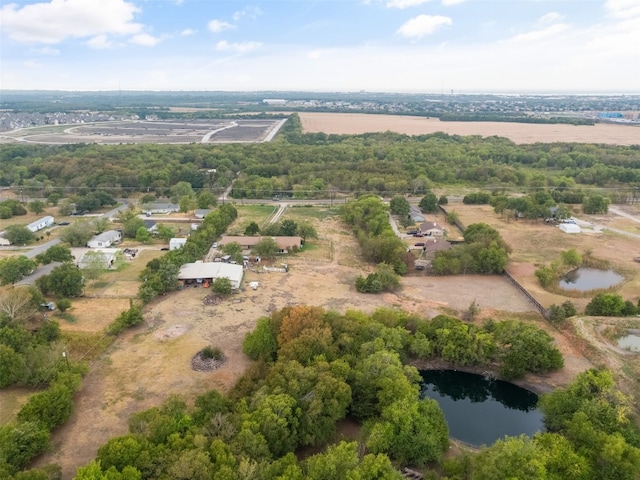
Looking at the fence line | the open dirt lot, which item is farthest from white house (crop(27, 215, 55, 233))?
the fence line

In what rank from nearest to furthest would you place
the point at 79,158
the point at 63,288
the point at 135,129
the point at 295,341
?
the point at 295,341
the point at 63,288
the point at 79,158
the point at 135,129

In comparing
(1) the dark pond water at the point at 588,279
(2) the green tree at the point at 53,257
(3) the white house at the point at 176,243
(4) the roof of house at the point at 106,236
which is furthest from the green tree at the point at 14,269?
(1) the dark pond water at the point at 588,279

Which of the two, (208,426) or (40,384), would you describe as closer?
(208,426)

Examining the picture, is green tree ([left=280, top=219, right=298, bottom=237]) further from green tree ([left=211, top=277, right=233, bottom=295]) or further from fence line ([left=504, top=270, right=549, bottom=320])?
fence line ([left=504, top=270, right=549, bottom=320])

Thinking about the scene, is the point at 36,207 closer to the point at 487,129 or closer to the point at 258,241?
the point at 258,241

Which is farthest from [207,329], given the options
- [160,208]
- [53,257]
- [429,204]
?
[429,204]

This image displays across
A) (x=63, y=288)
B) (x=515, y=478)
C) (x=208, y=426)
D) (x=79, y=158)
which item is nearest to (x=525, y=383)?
(x=515, y=478)

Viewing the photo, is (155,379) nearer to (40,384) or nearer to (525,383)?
(40,384)
